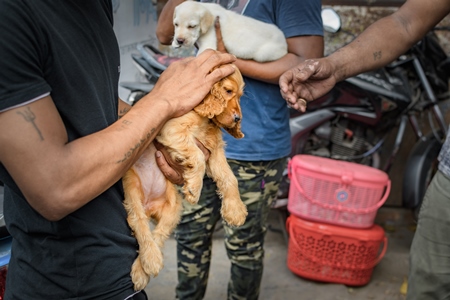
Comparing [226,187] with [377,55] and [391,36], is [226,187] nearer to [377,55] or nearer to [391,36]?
[377,55]

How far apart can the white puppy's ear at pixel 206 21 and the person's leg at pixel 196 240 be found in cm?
81

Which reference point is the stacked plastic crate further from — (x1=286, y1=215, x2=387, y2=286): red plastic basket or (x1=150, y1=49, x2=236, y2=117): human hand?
(x1=150, y1=49, x2=236, y2=117): human hand

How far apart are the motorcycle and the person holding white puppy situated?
120cm

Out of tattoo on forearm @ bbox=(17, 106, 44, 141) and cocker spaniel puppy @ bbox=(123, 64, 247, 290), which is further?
cocker spaniel puppy @ bbox=(123, 64, 247, 290)

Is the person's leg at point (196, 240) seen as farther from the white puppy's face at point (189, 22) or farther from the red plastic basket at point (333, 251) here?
the red plastic basket at point (333, 251)

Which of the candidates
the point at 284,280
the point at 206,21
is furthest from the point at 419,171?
the point at 206,21

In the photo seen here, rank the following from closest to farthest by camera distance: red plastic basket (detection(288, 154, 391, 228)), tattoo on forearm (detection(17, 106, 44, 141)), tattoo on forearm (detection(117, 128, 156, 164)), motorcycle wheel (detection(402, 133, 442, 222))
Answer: tattoo on forearm (detection(17, 106, 44, 141)), tattoo on forearm (detection(117, 128, 156, 164)), red plastic basket (detection(288, 154, 391, 228)), motorcycle wheel (detection(402, 133, 442, 222))

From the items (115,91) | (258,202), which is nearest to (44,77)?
(115,91)

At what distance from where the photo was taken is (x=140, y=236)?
1589mm

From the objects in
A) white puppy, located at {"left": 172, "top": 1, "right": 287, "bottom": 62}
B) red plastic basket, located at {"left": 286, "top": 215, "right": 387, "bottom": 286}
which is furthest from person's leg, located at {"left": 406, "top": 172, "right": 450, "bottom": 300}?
red plastic basket, located at {"left": 286, "top": 215, "right": 387, "bottom": 286}

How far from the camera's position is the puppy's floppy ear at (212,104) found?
1.61 meters

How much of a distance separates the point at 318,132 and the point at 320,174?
25.4 inches

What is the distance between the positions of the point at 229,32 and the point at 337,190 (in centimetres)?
162

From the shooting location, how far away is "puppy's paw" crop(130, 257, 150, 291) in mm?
1481
